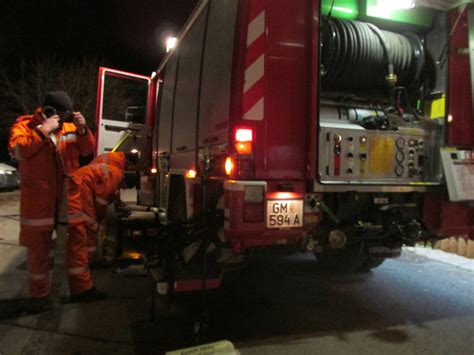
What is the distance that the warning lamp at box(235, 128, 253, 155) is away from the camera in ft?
9.12

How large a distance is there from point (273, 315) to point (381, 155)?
1672 millimetres

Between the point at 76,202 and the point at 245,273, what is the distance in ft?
7.09

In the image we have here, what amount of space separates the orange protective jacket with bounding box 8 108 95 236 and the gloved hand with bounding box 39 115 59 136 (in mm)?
Result: 38

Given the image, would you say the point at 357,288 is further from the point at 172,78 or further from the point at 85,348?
the point at 172,78

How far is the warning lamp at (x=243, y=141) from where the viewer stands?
2779 millimetres

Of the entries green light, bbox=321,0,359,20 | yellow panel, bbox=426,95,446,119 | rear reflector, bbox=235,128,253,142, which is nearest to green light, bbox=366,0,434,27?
green light, bbox=321,0,359,20

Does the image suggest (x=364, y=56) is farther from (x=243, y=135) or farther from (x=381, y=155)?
(x=243, y=135)

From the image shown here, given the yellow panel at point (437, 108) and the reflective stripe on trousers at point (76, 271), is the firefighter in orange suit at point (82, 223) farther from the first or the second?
the yellow panel at point (437, 108)

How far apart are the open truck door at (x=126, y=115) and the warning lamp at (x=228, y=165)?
3.71 metres

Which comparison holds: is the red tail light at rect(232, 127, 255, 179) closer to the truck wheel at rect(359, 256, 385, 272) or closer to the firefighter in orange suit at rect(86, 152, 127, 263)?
the firefighter in orange suit at rect(86, 152, 127, 263)

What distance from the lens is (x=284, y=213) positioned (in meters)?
2.89

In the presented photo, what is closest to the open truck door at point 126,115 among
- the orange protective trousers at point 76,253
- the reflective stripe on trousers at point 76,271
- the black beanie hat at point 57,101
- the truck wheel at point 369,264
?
the black beanie hat at point 57,101

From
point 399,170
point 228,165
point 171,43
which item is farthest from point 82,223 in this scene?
point 399,170

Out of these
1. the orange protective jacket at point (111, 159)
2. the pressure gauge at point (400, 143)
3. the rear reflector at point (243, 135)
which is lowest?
the orange protective jacket at point (111, 159)
